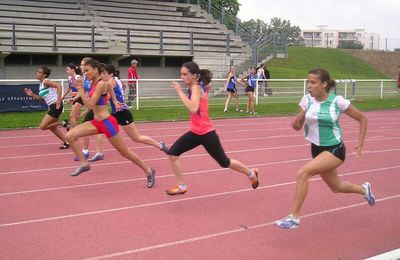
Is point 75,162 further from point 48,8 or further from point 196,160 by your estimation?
point 48,8

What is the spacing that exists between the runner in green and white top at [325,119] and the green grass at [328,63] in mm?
38156

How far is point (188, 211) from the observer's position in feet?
19.5

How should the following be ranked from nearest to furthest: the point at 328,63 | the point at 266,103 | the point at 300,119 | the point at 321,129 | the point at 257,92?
1. the point at 321,129
2. the point at 300,119
3. the point at 257,92
4. the point at 266,103
5. the point at 328,63

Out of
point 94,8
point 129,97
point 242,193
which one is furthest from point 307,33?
point 242,193

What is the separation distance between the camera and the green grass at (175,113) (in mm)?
14500

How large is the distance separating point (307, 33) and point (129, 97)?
14977 cm

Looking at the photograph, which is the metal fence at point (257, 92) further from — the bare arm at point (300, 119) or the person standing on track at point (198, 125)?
the bare arm at point (300, 119)

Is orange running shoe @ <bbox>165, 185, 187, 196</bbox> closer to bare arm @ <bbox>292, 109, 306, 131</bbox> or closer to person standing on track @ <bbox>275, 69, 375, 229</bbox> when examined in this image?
person standing on track @ <bbox>275, 69, 375, 229</bbox>

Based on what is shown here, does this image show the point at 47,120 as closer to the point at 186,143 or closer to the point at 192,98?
the point at 186,143

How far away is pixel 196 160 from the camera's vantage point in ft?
30.5

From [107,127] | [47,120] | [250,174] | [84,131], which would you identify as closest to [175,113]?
[47,120]

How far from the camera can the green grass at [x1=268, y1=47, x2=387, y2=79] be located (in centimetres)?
4606

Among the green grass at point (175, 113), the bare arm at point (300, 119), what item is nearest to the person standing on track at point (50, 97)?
the green grass at point (175, 113)

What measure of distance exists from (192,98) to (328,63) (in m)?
46.2
